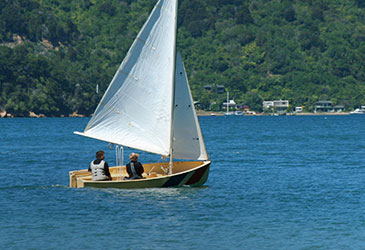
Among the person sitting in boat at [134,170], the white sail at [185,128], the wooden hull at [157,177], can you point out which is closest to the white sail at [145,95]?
the person sitting in boat at [134,170]

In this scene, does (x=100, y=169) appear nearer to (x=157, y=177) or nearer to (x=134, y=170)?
(x=134, y=170)

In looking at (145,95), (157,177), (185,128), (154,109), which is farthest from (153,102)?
(157,177)

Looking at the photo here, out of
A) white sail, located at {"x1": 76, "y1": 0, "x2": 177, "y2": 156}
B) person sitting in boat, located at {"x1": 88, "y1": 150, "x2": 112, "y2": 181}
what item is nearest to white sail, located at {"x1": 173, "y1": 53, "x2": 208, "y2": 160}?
white sail, located at {"x1": 76, "y1": 0, "x2": 177, "y2": 156}

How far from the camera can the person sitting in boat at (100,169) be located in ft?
113

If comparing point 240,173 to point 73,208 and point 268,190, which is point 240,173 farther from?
point 73,208

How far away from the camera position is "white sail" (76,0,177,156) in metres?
34.5

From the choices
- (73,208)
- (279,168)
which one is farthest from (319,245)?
(279,168)

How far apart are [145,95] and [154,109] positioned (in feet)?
2.39

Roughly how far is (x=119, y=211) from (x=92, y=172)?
385 centimetres

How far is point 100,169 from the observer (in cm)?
3472

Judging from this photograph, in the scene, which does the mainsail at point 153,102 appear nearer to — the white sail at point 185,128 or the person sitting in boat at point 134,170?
the white sail at point 185,128

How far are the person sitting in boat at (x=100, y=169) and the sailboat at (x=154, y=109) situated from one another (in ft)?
0.91

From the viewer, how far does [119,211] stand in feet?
104

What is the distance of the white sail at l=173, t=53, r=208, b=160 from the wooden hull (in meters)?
0.71
